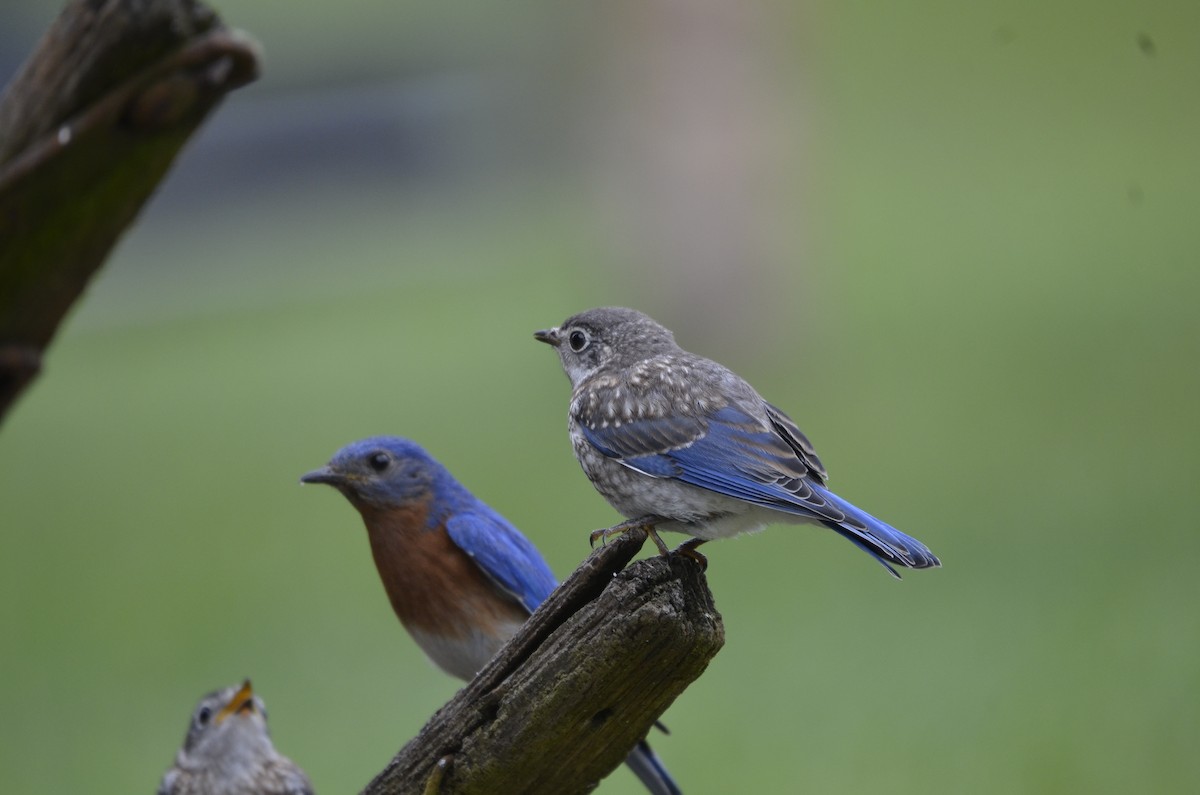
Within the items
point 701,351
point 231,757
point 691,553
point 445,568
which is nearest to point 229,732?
point 231,757

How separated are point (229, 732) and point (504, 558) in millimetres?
1323

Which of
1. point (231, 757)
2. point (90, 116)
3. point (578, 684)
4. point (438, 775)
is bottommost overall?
point (231, 757)

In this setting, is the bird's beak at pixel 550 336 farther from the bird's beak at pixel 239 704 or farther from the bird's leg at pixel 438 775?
the bird's beak at pixel 239 704

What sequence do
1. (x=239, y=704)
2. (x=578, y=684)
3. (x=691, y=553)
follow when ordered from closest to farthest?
(x=578, y=684) → (x=691, y=553) → (x=239, y=704)

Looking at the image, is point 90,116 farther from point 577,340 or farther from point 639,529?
point 577,340

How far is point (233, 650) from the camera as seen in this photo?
29.1ft

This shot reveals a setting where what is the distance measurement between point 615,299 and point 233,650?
6347 mm

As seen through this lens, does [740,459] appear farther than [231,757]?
No

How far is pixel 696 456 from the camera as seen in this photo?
3.08m

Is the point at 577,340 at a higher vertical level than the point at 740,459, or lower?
higher

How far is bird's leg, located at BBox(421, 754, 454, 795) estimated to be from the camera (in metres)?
2.69

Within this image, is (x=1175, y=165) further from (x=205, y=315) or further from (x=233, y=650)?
(x=233, y=650)

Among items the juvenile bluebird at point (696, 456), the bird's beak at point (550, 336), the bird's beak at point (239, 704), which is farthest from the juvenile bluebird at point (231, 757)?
the juvenile bluebird at point (696, 456)

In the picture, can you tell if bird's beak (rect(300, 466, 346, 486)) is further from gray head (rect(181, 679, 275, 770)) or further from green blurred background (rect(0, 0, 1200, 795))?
green blurred background (rect(0, 0, 1200, 795))
